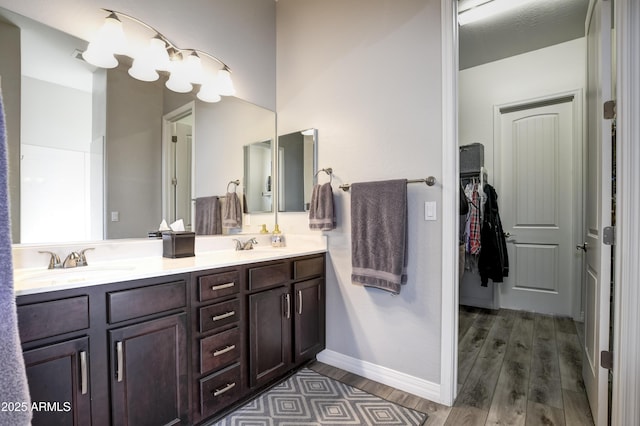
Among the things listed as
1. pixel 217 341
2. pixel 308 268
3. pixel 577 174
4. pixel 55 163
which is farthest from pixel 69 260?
pixel 577 174

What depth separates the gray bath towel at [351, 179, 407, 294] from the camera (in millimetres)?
1898

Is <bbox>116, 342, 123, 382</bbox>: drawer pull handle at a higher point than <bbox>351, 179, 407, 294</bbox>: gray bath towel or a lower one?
lower

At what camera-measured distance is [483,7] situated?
8.34 ft

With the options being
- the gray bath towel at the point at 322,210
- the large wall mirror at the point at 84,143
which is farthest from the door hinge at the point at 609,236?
the large wall mirror at the point at 84,143

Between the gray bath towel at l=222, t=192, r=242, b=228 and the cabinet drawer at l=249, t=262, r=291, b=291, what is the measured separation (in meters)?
0.63

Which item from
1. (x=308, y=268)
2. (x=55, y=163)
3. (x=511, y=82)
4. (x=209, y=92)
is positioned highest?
(x=511, y=82)

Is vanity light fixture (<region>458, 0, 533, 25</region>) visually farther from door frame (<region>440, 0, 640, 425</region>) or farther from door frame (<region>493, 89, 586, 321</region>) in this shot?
door frame (<region>440, 0, 640, 425</region>)

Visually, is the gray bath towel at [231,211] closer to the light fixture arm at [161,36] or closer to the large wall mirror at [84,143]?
the large wall mirror at [84,143]

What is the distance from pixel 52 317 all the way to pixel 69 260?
51 cm

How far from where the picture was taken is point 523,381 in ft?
6.66

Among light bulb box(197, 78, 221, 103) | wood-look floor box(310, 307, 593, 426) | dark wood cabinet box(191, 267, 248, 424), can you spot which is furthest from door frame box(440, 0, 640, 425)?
light bulb box(197, 78, 221, 103)

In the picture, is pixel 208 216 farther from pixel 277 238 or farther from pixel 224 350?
pixel 224 350

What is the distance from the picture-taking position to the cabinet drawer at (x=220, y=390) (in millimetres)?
1513

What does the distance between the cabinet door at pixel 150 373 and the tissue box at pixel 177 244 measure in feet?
1.66
